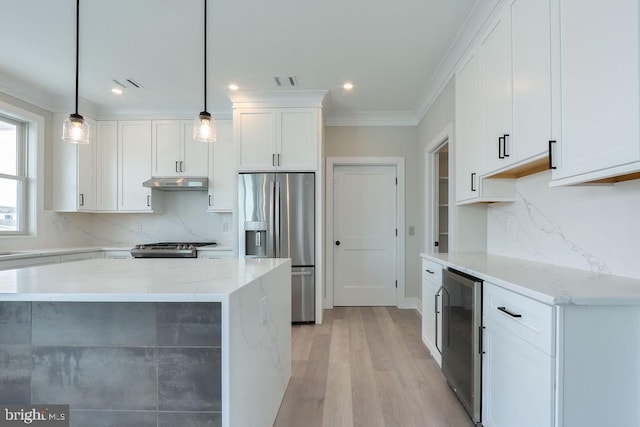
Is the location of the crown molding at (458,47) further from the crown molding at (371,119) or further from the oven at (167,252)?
the oven at (167,252)

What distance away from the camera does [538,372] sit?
1218mm

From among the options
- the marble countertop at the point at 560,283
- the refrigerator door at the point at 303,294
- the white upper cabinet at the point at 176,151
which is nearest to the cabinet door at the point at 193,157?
the white upper cabinet at the point at 176,151

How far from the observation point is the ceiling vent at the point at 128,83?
3.35m

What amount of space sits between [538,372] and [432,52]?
2512mm

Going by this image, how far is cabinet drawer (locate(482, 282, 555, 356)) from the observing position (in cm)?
116

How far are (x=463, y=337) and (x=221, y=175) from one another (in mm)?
3300

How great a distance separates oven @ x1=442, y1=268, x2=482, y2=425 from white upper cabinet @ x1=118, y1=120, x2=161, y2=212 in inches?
147

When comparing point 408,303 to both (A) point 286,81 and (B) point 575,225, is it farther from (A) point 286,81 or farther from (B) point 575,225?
(A) point 286,81

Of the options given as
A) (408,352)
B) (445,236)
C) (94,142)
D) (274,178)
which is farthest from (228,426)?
(94,142)

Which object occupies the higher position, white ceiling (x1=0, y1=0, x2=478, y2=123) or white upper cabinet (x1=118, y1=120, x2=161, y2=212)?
white ceiling (x1=0, y1=0, x2=478, y2=123)

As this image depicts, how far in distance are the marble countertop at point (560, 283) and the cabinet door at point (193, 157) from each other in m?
3.35

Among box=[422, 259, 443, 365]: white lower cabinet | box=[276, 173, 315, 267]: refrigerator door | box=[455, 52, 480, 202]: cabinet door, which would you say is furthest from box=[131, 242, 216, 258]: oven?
box=[455, 52, 480, 202]: cabinet door

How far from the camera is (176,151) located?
13.7ft

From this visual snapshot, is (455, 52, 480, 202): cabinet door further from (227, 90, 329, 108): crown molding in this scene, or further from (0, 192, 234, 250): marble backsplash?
(0, 192, 234, 250): marble backsplash
